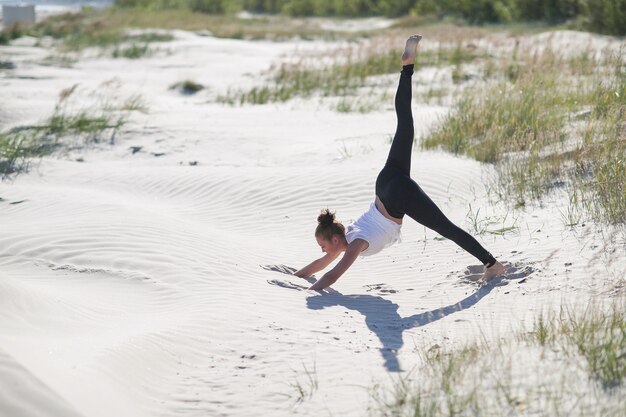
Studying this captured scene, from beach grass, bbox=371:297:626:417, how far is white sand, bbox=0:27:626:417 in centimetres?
23

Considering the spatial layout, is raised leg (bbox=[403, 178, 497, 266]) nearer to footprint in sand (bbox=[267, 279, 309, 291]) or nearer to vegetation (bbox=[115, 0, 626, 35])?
footprint in sand (bbox=[267, 279, 309, 291])

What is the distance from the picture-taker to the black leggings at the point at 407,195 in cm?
643

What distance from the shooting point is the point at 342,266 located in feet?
21.5

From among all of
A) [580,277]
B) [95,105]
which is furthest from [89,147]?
[580,277]

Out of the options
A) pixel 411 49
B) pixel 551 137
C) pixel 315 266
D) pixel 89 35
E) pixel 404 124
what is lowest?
pixel 315 266

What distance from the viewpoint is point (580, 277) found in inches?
240

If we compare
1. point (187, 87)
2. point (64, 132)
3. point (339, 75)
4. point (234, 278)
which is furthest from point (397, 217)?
point (187, 87)

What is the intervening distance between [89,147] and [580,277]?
862 cm

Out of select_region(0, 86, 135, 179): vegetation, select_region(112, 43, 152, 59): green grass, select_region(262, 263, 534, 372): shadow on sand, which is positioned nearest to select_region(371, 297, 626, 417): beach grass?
select_region(262, 263, 534, 372): shadow on sand

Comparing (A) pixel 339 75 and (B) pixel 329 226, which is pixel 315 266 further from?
(A) pixel 339 75

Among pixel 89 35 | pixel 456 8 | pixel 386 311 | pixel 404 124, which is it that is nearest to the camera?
pixel 386 311

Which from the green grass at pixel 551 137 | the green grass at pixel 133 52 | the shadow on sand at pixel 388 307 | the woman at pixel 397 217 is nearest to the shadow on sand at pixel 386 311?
the shadow on sand at pixel 388 307

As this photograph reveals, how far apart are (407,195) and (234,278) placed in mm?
1557

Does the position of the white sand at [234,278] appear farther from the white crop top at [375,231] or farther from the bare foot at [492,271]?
the white crop top at [375,231]
